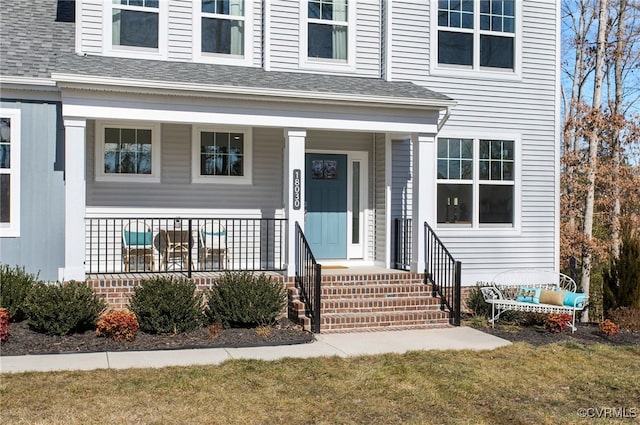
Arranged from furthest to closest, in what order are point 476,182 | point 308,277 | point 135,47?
point 476,182 → point 135,47 → point 308,277

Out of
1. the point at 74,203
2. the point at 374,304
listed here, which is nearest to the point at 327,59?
the point at 374,304

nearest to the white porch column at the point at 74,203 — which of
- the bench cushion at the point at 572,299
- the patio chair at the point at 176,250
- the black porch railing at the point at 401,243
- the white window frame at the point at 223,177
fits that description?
the patio chair at the point at 176,250

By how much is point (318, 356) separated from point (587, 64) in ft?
63.5

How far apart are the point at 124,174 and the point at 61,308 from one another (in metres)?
3.43

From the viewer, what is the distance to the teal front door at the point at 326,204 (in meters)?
12.1

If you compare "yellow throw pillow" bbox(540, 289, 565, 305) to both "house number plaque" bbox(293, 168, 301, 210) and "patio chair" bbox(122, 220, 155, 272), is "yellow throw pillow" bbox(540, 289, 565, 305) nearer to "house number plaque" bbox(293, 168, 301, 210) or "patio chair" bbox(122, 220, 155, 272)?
"house number plaque" bbox(293, 168, 301, 210)

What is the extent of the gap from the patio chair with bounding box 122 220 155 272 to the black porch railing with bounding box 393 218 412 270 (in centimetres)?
445

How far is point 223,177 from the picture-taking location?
11508 millimetres

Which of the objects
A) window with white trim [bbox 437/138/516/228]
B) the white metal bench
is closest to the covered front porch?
window with white trim [bbox 437/138/516/228]

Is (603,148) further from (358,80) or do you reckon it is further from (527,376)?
(527,376)

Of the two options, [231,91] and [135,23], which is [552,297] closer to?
[231,91]

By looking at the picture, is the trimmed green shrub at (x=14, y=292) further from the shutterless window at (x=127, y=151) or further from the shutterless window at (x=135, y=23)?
the shutterless window at (x=135, y=23)

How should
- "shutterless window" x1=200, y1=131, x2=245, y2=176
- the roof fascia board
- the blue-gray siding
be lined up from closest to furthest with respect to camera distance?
the roof fascia board < the blue-gray siding < "shutterless window" x1=200, y1=131, x2=245, y2=176

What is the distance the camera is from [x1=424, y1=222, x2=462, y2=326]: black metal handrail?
10.1 meters
